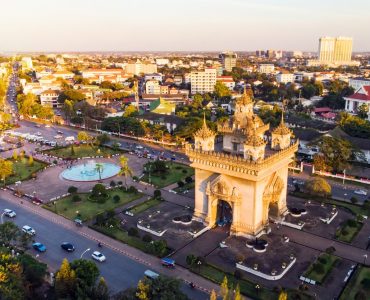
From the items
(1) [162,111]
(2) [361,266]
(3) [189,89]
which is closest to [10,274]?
(2) [361,266]

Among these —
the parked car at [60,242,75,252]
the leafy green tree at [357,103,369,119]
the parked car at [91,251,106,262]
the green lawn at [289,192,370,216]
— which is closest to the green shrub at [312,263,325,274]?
the green lawn at [289,192,370,216]

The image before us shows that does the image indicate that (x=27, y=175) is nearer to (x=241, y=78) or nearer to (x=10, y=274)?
(x=10, y=274)

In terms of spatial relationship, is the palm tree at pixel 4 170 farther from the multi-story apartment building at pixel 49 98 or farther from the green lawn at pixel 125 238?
the multi-story apartment building at pixel 49 98

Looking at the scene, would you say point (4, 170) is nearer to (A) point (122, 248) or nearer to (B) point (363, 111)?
(A) point (122, 248)

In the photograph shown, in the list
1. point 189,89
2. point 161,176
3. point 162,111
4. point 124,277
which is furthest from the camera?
point 189,89

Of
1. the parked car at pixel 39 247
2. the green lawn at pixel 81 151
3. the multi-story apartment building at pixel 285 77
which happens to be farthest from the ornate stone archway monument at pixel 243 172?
the multi-story apartment building at pixel 285 77
